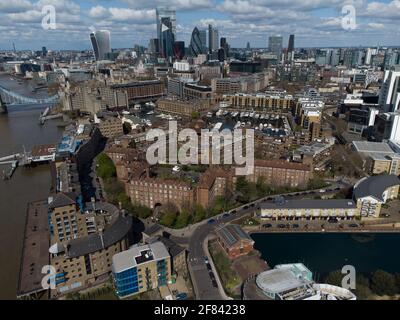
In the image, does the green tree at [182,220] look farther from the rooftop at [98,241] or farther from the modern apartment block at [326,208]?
the modern apartment block at [326,208]

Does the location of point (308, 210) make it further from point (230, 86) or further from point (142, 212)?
point (230, 86)

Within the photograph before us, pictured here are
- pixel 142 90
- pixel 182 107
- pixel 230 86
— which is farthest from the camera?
pixel 230 86

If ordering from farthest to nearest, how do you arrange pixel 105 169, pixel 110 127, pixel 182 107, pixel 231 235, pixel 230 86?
pixel 230 86 < pixel 182 107 < pixel 110 127 < pixel 105 169 < pixel 231 235

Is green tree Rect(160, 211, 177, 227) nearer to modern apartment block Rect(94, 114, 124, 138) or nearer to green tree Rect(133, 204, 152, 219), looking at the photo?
green tree Rect(133, 204, 152, 219)

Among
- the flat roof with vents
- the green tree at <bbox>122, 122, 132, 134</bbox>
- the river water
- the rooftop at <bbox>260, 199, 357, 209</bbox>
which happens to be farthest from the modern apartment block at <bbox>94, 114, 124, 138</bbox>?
the flat roof with vents

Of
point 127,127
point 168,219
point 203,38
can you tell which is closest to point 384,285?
point 168,219

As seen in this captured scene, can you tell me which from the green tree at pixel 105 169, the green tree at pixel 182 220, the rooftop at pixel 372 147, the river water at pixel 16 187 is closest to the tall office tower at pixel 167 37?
the river water at pixel 16 187
